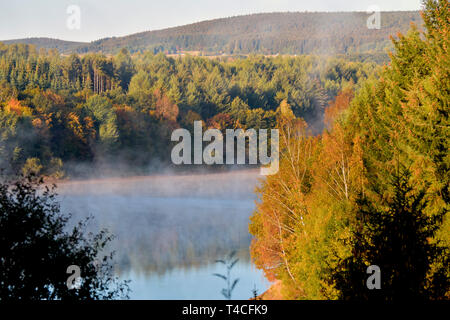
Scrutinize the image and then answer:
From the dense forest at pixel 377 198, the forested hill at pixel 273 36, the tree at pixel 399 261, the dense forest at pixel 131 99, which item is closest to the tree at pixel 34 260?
the tree at pixel 399 261

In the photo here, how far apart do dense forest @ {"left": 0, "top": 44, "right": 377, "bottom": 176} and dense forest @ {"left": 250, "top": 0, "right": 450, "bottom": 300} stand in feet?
134

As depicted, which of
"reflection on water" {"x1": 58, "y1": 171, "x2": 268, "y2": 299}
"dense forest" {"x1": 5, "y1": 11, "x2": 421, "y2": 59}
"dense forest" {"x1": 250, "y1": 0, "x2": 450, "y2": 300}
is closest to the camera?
"dense forest" {"x1": 250, "y1": 0, "x2": 450, "y2": 300}

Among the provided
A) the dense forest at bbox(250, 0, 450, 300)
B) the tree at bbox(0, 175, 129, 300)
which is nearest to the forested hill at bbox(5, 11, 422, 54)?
the dense forest at bbox(250, 0, 450, 300)

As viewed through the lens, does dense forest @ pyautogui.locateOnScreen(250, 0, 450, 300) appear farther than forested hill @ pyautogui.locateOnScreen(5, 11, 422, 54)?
No

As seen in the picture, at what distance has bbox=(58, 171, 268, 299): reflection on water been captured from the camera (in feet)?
100

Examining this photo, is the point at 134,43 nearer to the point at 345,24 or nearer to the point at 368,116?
the point at 345,24

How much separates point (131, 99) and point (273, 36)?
303 ft

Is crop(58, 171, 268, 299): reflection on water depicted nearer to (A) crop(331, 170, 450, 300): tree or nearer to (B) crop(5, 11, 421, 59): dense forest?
(A) crop(331, 170, 450, 300): tree

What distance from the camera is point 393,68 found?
29375mm

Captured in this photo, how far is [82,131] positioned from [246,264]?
1673 inches

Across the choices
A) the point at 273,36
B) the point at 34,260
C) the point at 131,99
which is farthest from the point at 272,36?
the point at 34,260

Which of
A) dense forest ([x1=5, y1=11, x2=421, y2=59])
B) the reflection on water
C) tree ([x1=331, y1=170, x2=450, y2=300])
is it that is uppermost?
dense forest ([x1=5, y1=11, x2=421, y2=59])

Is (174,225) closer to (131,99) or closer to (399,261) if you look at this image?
(399,261)

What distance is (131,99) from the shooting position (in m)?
86.2
